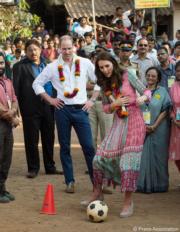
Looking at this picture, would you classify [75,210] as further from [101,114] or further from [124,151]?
[101,114]

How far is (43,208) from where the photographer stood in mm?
7691

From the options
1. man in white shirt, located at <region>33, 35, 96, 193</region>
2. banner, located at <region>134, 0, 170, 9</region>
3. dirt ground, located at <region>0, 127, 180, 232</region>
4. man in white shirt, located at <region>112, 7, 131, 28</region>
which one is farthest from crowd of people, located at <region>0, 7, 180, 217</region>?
man in white shirt, located at <region>112, 7, 131, 28</region>

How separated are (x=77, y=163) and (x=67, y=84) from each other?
2.64 metres

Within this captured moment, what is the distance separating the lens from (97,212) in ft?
23.8

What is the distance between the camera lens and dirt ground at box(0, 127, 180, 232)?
7.09m

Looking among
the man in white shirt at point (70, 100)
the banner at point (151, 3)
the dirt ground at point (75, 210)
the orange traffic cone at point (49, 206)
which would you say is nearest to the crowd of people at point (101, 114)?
the man in white shirt at point (70, 100)

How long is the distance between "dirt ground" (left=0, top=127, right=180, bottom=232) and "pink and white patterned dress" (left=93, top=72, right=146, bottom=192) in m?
0.44

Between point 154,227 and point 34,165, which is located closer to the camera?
point 154,227

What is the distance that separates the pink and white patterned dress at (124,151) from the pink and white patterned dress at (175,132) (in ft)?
4.58

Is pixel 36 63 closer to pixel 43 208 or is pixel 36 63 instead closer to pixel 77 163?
pixel 77 163

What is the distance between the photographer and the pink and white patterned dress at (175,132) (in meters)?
8.85

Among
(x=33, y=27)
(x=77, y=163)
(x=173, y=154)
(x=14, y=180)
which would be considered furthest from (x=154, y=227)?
(x=33, y=27)

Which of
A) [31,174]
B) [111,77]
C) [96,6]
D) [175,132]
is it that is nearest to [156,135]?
[175,132]

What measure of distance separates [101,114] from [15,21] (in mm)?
9887
